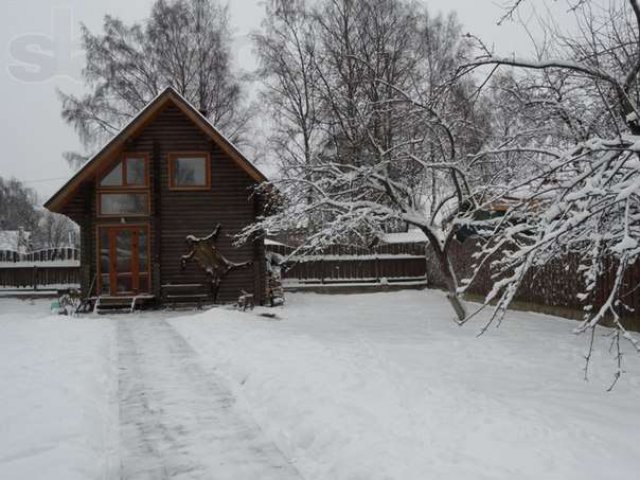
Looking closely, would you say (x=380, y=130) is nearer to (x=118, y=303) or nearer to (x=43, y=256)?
(x=118, y=303)

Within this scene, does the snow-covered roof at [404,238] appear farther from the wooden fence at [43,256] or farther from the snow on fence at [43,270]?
the wooden fence at [43,256]

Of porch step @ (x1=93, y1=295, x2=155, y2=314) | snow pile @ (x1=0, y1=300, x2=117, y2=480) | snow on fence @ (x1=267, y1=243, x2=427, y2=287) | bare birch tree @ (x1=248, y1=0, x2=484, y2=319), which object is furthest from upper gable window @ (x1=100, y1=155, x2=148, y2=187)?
snow pile @ (x1=0, y1=300, x2=117, y2=480)

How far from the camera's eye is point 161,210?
18.1m

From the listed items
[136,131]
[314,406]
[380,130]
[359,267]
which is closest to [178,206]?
[136,131]

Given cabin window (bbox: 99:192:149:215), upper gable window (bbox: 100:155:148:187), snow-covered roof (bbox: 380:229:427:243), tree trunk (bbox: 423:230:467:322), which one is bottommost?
tree trunk (bbox: 423:230:467:322)

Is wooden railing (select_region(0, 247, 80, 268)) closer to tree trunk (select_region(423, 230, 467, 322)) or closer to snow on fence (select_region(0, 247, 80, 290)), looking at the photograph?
snow on fence (select_region(0, 247, 80, 290))

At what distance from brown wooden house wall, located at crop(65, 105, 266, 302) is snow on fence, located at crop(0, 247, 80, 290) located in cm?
690

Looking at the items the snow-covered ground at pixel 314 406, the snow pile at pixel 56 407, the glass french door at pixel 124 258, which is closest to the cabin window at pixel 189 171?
the glass french door at pixel 124 258

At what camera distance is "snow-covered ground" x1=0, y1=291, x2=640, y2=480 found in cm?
455

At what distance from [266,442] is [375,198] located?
1142 centimetres

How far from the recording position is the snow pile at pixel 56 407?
4.57 metres

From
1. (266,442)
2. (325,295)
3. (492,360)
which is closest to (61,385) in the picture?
(266,442)

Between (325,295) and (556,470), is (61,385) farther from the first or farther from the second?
(325,295)

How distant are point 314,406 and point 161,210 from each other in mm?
13309
